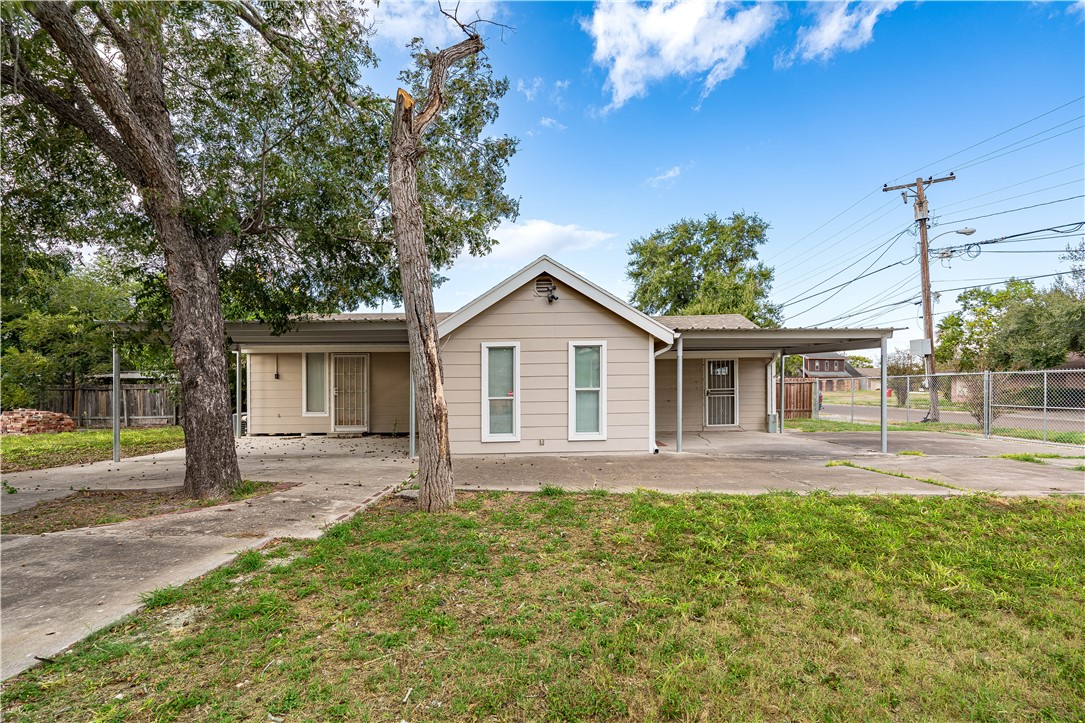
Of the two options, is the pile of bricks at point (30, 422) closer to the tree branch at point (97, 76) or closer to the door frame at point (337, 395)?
the door frame at point (337, 395)

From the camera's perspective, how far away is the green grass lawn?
203 centimetres

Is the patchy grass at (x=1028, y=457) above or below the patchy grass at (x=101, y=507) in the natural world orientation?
below

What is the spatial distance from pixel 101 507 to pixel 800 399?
19969 millimetres

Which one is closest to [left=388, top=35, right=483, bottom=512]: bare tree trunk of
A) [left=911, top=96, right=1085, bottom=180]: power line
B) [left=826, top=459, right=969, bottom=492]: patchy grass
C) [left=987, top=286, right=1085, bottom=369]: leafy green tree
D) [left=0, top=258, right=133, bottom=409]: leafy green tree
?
[left=826, top=459, right=969, bottom=492]: patchy grass

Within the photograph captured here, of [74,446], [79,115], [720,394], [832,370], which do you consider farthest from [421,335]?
[832,370]

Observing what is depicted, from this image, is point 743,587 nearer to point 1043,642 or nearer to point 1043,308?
point 1043,642

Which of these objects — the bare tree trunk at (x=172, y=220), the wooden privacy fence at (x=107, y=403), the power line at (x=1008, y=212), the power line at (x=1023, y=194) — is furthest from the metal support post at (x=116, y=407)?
the power line at (x=1023, y=194)

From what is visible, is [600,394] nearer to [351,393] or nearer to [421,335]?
[421,335]

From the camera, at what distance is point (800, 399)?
18.0 meters

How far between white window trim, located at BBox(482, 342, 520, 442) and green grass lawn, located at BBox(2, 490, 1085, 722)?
4067 millimetres

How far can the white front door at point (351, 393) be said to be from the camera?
12.5m

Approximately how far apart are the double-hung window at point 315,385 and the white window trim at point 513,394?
248 inches

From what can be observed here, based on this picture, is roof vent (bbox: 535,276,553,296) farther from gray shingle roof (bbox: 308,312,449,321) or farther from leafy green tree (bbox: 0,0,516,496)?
gray shingle roof (bbox: 308,312,449,321)

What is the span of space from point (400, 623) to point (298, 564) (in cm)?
134
